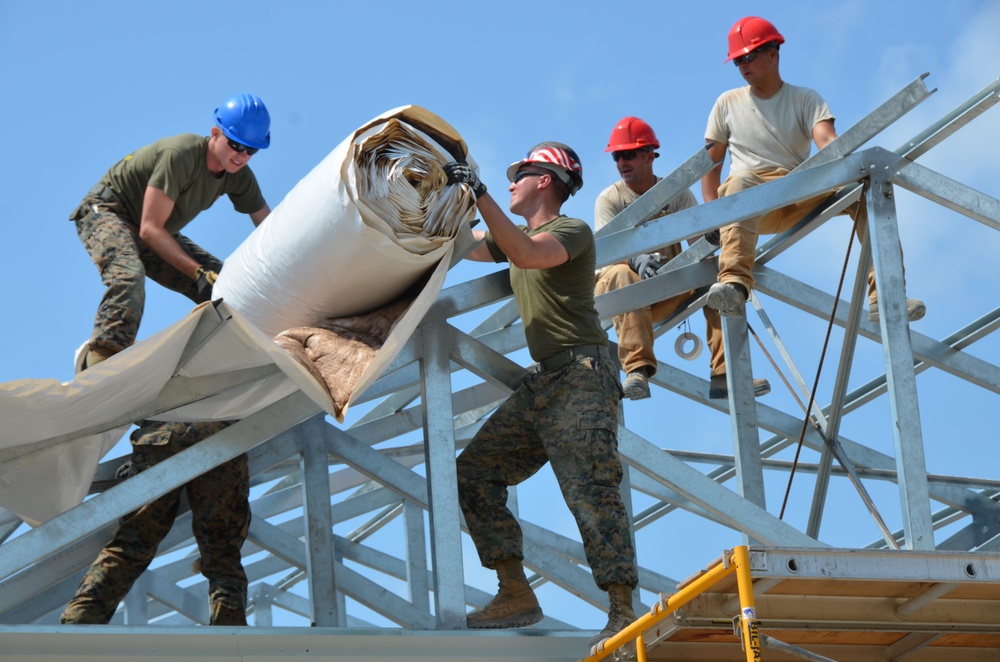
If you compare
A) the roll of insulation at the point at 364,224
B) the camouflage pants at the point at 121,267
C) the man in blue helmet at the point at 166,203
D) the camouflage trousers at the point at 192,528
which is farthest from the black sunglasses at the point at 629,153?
the camouflage trousers at the point at 192,528

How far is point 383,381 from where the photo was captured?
877cm

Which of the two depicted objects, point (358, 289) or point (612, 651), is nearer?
point (612, 651)

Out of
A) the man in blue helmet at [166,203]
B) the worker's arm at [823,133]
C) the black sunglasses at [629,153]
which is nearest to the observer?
the man in blue helmet at [166,203]

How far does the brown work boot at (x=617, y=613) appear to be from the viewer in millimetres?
6398

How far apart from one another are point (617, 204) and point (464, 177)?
3647 mm

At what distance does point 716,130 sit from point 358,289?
3616mm

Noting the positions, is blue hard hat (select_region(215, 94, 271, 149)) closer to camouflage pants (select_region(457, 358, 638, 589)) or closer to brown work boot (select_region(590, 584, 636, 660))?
camouflage pants (select_region(457, 358, 638, 589))

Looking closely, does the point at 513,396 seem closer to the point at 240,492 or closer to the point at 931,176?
the point at 240,492

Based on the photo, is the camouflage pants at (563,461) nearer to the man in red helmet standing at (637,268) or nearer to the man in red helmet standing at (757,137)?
the man in red helmet standing at (757,137)

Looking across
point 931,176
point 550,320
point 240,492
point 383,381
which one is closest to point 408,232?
point 550,320

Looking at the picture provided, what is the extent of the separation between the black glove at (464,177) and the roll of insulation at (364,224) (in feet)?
0.12

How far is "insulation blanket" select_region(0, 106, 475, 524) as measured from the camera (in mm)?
6379

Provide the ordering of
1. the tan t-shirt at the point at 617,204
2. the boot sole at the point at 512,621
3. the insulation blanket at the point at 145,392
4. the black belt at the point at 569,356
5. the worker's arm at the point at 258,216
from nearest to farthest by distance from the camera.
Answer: the insulation blanket at the point at 145,392 → the boot sole at the point at 512,621 → the black belt at the point at 569,356 → the worker's arm at the point at 258,216 → the tan t-shirt at the point at 617,204

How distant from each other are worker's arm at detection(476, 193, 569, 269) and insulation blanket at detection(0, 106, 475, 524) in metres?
0.13
